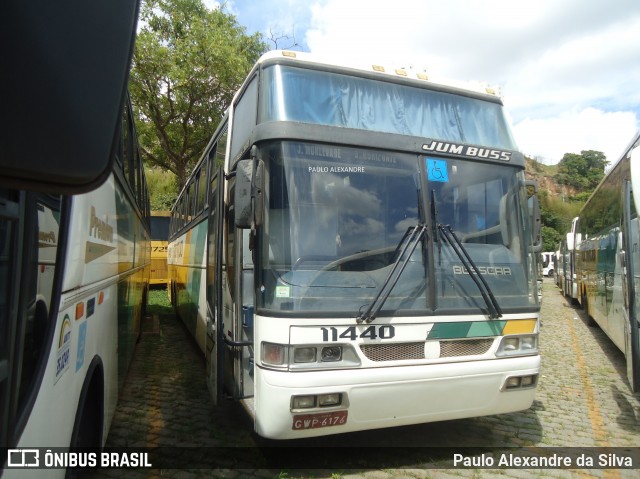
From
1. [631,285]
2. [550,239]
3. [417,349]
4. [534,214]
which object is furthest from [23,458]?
[550,239]

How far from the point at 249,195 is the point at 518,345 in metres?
2.71

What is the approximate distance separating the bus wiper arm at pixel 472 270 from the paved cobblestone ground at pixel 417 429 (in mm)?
1390

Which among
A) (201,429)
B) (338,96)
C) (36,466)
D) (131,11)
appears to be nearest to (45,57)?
(131,11)

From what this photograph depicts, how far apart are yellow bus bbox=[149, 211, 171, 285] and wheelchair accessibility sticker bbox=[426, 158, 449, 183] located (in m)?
17.3

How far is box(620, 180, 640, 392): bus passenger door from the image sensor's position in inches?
213

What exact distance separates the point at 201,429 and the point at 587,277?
10.8 metres

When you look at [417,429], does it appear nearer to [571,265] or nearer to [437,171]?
[437,171]

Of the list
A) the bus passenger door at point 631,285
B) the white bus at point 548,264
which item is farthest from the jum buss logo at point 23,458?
the white bus at point 548,264

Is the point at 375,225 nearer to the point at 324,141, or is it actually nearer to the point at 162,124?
the point at 324,141

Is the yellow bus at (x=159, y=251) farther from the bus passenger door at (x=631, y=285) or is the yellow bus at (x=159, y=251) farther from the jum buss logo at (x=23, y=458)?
the jum buss logo at (x=23, y=458)

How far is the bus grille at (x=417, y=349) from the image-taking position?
3871 millimetres

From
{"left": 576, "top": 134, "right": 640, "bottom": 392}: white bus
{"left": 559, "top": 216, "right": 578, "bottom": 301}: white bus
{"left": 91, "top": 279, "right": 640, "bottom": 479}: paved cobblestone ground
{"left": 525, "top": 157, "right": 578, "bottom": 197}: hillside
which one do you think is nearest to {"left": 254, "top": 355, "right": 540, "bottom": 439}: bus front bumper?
{"left": 91, "top": 279, "right": 640, "bottom": 479}: paved cobblestone ground

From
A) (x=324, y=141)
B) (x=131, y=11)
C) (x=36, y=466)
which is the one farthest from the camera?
(x=324, y=141)

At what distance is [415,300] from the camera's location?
407cm
